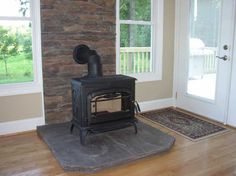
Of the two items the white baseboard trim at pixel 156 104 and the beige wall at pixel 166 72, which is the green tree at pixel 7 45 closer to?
the beige wall at pixel 166 72

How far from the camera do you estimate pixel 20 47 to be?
11.0 ft

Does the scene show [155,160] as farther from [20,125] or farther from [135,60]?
[135,60]

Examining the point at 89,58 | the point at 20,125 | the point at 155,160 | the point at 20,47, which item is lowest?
the point at 155,160

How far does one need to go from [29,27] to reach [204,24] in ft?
8.12

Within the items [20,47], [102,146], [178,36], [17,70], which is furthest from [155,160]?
[178,36]

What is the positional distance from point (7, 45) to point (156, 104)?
249 centimetres

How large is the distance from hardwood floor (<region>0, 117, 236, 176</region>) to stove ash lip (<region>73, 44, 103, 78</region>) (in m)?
1.03

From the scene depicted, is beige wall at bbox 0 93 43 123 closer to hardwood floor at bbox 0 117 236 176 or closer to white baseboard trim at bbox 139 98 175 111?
hardwood floor at bbox 0 117 236 176

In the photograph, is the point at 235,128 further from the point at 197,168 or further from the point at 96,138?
the point at 96,138

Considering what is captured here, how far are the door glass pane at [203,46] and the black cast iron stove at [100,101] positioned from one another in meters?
1.38

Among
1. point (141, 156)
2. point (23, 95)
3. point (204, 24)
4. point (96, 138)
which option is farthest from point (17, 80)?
point (204, 24)

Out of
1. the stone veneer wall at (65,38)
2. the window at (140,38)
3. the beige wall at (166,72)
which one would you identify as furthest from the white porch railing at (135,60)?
the stone veneer wall at (65,38)

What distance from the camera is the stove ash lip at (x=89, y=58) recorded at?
317 centimetres

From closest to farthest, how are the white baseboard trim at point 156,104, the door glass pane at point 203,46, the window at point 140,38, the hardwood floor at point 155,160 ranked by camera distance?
the hardwood floor at point 155,160, the door glass pane at point 203,46, the window at point 140,38, the white baseboard trim at point 156,104
